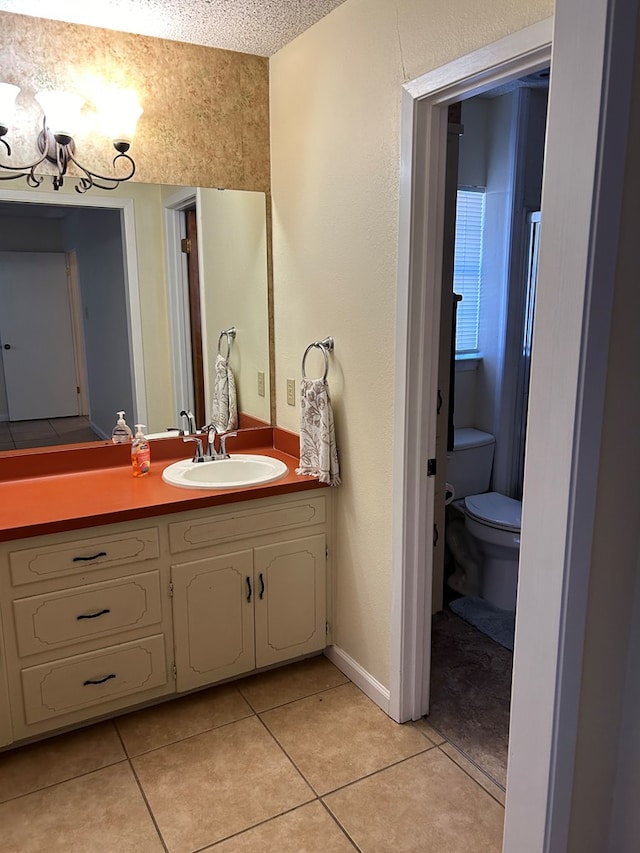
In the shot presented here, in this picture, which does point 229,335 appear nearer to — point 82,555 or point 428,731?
point 82,555

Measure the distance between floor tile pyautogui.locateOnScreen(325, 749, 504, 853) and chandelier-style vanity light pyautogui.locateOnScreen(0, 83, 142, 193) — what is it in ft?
7.48

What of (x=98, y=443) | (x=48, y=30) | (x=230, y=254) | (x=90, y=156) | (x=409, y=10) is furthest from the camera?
(x=230, y=254)

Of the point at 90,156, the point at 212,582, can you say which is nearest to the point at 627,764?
the point at 212,582

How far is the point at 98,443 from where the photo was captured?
2.61 meters

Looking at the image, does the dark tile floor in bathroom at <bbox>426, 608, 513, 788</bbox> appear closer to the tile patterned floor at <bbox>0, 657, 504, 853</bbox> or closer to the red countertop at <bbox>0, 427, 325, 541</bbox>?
the tile patterned floor at <bbox>0, 657, 504, 853</bbox>

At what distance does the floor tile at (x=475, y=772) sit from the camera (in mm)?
1979

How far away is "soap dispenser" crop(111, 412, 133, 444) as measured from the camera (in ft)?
8.65

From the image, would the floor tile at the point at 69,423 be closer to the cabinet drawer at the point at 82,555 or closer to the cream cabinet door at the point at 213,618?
the cabinet drawer at the point at 82,555

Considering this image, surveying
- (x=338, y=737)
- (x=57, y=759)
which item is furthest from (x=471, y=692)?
(x=57, y=759)

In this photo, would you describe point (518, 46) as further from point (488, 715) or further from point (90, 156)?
point (488, 715)

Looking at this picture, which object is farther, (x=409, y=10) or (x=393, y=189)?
(x=393, y=189)

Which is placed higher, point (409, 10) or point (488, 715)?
point (409, 10)

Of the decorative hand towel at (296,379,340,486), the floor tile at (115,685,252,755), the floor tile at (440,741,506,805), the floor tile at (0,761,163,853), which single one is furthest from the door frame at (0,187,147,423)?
the floor tile at (440,741,506,805)

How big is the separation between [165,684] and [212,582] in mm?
393
